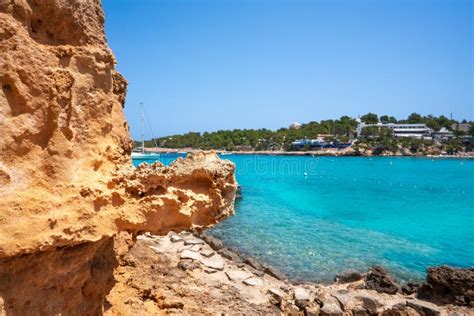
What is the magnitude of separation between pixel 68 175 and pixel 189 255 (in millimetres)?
7434

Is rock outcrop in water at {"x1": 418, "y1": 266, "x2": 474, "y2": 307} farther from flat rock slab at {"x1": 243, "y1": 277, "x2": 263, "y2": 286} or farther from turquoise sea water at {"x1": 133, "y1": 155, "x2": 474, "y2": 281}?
flat rock slab at {"x1": 243, "y1": 277, "x2": 263, "y2": 286}

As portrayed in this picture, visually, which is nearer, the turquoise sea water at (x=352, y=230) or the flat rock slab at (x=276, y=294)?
the flat rock slab at (x=276, y=294)

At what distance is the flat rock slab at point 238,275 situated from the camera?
9.53 metres

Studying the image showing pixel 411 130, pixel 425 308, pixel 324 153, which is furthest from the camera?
pixel 411 130

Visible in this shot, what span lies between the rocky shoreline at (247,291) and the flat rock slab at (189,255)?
29 millimetres

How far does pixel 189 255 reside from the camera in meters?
10.3

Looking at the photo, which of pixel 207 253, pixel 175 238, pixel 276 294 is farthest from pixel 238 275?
pixel 175 238

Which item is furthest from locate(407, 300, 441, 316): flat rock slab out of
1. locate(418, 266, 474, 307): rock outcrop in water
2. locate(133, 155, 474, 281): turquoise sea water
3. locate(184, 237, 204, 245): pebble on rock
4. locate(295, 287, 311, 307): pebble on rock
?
locate(184, 237, 204, 245): pebble on rock

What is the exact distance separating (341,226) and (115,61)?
19813 millimetres

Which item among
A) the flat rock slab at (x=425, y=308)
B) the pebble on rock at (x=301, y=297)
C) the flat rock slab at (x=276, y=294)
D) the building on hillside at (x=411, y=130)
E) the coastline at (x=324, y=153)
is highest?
the building on hillside at (x=411, y=130)

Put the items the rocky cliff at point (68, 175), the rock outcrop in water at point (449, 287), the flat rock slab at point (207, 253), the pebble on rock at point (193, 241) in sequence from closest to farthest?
the rocky cliff at point (68, 175), the rock outcrop in water at point (449, 287), the flat rock slab at point (207, 253), the pebble on rock at point (193, 241)

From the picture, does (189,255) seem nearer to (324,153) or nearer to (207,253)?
(207,253)

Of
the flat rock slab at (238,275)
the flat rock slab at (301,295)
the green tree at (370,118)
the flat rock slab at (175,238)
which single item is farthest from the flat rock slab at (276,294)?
the green tree at (370,118)

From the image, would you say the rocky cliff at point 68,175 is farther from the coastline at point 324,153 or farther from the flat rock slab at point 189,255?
the coastline at point 324,153
